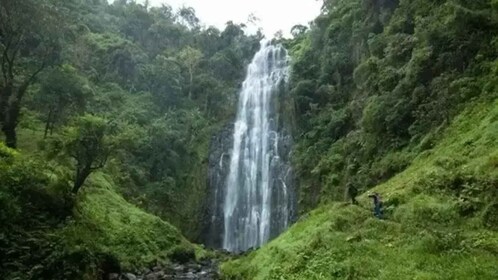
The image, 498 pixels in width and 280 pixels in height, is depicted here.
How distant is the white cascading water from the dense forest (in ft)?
6.44

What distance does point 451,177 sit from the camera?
14.3 m

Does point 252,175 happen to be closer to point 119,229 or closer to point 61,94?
point 61,94

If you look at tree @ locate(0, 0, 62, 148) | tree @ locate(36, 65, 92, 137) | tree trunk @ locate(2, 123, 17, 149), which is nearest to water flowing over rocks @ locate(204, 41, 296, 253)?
tree @ locate(36, 65, 92, 137)

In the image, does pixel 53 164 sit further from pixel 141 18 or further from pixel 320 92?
pixel 141 18

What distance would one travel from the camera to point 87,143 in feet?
63.6

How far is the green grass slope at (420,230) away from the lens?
32.9 ft

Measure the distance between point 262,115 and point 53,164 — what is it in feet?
75.1

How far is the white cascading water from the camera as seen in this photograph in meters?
33.7

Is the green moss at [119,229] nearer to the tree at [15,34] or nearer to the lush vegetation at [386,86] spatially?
the tree at [15,34]

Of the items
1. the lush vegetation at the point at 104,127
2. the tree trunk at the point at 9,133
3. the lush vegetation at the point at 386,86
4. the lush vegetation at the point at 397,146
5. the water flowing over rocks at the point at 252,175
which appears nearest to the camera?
the lush vegetation at the point at 397,146

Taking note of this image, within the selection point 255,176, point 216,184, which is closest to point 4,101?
point 216,184

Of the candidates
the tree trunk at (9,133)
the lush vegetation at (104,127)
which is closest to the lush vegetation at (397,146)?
the lush vegetation at (104,127)

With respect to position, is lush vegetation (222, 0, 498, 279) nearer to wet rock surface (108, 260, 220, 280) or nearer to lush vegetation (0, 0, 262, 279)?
wet rock surface (108, 260, 220, 280)

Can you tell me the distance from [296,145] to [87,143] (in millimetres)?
19404
